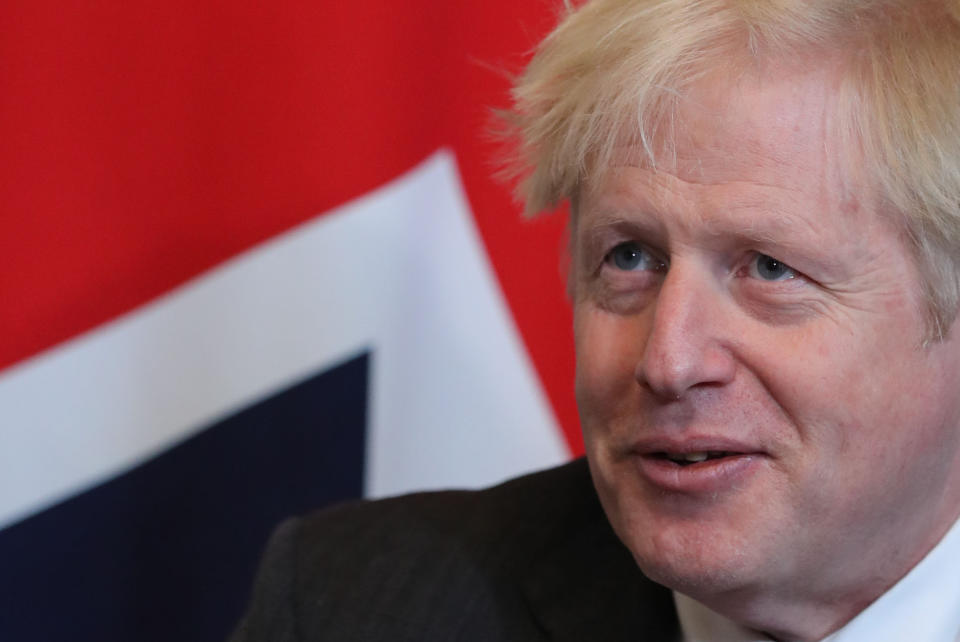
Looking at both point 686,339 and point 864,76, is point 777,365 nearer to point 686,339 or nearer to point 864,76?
point 686,339

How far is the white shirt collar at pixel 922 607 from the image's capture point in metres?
1.25

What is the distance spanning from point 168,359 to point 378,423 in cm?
34

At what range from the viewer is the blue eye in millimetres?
1255

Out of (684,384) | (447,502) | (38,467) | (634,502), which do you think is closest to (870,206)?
(684,384)

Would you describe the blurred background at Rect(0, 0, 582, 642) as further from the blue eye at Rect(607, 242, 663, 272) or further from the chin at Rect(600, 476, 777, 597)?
the chin at Rect(600, 476, 777, 597)

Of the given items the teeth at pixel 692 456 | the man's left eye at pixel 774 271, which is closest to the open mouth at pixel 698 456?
the teeth at pixel 692 456

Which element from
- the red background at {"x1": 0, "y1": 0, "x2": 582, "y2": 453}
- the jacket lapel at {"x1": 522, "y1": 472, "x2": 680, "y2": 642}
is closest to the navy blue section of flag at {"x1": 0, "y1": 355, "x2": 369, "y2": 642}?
the red background at {"x1": 0, "y1": 0, "x2": 582, "y2": 453}

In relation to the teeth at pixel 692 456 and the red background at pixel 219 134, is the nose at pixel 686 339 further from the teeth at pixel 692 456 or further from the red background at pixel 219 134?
Answer: the red background at pixel 219 134

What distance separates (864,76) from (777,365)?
269mm

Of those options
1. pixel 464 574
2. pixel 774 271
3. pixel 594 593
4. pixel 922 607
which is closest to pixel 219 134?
pixel 464 574

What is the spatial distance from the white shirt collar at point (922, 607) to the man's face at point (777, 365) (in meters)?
0.06

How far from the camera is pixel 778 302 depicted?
1161 millimetres

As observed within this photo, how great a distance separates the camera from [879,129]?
112 cm

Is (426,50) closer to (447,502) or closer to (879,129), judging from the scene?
(447,502)
